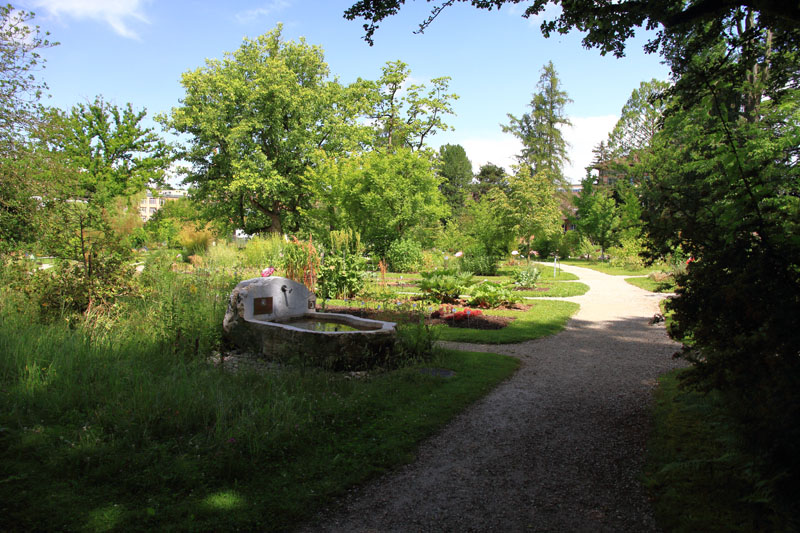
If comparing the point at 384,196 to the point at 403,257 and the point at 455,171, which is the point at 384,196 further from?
the point at 455,171

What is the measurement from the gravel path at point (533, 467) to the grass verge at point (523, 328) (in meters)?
1.78

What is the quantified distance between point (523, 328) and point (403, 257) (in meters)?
12.2

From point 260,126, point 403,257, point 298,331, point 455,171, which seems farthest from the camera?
point 455,171

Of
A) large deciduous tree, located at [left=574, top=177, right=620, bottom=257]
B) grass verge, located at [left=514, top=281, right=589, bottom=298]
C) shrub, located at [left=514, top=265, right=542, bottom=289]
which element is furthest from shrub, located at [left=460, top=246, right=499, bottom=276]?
large deciduous tree, located at [left=574, top=177, right=620, bottom=257]

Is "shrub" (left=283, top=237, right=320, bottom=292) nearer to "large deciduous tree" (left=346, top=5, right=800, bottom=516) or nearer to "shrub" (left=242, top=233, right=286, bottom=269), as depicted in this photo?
"shrub" (left=242, top=233, right=286, bottom=269)

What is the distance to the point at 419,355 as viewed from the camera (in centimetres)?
645

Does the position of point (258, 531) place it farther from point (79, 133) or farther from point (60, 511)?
point (79, 133)

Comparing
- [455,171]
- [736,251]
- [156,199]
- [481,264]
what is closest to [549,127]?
[455,171]

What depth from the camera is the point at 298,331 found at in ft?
19.0

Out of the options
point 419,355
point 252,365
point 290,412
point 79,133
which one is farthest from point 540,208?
point 79,133

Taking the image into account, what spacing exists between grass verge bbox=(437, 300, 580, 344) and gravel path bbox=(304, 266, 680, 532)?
70.0 inches

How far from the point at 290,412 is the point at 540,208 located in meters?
17.2

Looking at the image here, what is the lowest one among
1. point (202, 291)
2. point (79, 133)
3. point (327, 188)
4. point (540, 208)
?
point (202, 291)

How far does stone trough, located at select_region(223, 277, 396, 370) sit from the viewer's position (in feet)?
18.7
